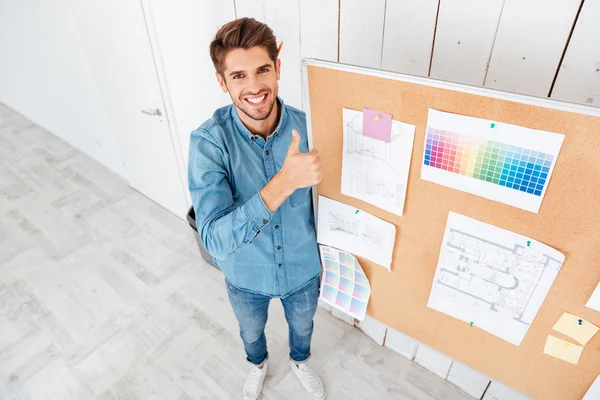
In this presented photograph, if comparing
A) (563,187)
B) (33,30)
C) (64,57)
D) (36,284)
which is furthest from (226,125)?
(33,30)

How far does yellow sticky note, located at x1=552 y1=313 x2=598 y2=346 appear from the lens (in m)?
0.94

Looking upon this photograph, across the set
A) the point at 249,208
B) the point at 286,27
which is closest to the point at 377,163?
the point at 249,208

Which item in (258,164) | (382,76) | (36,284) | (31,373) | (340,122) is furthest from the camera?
(36,284)

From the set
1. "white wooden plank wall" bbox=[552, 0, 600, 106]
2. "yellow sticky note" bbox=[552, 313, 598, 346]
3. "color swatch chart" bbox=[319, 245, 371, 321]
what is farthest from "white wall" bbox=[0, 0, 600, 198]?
"color swatch chart" bbox=[319, 245, 371, 321]

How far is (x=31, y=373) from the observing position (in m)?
1.95

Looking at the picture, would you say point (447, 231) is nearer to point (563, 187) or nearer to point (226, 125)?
Answer: point (563, 187)

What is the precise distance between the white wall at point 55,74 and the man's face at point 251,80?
2205 mm

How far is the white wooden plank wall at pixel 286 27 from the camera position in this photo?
1468 millimetres

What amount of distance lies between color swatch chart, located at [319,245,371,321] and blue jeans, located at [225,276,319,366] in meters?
0.07

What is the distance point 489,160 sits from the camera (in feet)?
2.93

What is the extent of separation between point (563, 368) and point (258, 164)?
1.00 metres

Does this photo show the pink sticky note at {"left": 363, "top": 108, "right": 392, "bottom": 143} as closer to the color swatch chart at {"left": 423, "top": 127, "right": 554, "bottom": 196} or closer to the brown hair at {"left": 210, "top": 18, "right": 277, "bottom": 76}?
the color swatch chart at {"left": 423, "top": 127, "right": 554, "bottom": 196}

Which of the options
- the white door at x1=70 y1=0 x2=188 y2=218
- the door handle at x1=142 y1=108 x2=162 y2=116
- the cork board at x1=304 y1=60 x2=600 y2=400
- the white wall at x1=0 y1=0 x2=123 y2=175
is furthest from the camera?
the white wall at x1=0 y1=0 x2=123 y2=175

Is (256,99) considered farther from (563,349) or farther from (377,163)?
(563,349)
